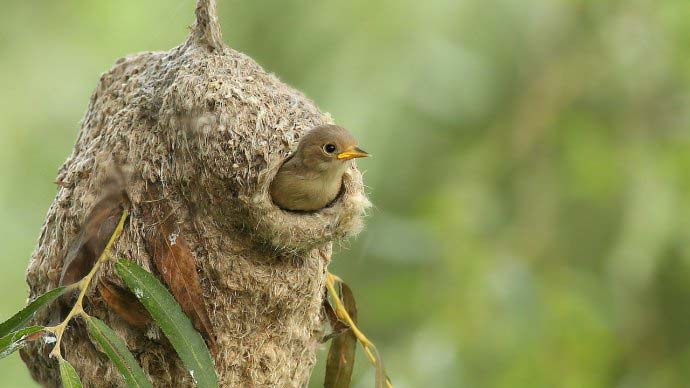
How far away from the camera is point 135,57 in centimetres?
352

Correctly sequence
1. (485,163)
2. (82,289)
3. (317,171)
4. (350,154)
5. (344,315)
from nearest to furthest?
(82,289), (317,171), (350,154), (344,315), (485,163)

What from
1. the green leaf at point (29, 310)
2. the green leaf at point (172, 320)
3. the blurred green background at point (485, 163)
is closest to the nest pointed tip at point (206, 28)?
Answer: the green leaf at point (172, 320)

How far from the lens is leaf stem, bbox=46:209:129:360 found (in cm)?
281

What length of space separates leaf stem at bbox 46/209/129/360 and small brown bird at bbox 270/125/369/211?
450 mm

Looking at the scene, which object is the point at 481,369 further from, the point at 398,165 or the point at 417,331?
the point at 398,165

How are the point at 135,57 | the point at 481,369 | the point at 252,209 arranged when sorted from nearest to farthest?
1. the point at 252,209
2. the point at 135,57
3. the point at 481,369

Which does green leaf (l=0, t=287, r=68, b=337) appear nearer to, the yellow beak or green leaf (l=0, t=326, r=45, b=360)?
green leaf (l=0, t=326, r=45, b=360)

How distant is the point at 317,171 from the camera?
9.96 ft

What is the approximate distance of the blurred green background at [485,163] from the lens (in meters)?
5.71

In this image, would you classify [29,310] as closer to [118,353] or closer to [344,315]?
[118,353]

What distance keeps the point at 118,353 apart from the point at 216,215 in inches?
19.1

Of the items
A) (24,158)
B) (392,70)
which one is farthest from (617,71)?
(24,158)

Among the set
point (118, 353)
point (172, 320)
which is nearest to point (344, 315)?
point (172, 320)

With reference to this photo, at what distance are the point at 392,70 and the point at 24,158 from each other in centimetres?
231
